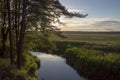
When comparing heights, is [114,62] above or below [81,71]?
above

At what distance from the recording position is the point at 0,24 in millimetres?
29031

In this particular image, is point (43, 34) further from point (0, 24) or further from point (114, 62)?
point (114, 62)

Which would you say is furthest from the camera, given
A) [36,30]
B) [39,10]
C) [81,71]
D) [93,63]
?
[81,71]

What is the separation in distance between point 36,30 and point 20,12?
2144 mm

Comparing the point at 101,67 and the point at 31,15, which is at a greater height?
the point at 31,15

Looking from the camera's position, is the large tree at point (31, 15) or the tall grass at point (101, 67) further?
the tall grass at point (101, 67)

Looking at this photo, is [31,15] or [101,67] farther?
[101,67]

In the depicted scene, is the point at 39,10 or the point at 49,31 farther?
the point at 49,31

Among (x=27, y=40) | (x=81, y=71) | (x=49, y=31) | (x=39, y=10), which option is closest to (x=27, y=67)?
(x=27, y=40)

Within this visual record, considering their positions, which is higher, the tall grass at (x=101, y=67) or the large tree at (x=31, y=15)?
the large tree at (x=31, y=15)

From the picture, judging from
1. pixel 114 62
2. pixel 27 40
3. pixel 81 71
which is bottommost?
pixel 81 71

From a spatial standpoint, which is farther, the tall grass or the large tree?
the tall grass

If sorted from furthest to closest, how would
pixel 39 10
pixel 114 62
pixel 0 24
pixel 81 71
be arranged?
pixel 81 71, pixel 114 62, pixel 0 24, pixel 39 10

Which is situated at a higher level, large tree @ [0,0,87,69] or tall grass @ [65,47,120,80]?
large tree @ [0,0,87,69]
